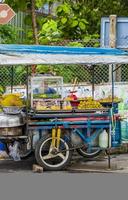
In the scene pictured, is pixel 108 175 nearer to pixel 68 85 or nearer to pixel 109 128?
pixel 109 128

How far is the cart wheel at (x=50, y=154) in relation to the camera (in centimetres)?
949

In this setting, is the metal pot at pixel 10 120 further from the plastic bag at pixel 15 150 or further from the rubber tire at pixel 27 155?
the rubber tire at pixel 27 155

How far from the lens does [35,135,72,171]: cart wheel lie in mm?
9492

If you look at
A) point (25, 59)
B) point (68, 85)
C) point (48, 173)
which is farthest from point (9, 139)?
point (68, 85)

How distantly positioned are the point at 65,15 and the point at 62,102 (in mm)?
4140

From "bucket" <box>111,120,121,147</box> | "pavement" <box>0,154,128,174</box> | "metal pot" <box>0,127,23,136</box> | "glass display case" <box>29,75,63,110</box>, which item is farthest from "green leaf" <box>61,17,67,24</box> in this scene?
"metal pot" <box>0,127,23,136</box>

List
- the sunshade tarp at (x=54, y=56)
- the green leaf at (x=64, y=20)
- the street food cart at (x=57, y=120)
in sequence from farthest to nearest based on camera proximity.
→ 1. the green leaf at (x=64, y=20)
2. the street food cart at (x=57, y=120)
3. the sunshade tarp at (x=54, y=56)

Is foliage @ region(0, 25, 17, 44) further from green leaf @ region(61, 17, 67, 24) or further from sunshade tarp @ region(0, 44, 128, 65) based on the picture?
sunshade tarp @ region(0, 44, 128, 65)

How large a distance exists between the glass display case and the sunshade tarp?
0.65 meters

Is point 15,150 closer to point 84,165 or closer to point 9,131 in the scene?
point 9,131

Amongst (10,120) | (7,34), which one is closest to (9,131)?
(10,120)

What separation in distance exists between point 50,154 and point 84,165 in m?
0.96

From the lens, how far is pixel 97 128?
32.0 feet

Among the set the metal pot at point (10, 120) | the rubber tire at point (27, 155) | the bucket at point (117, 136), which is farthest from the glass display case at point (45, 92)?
the bucket at point (117, 136)
